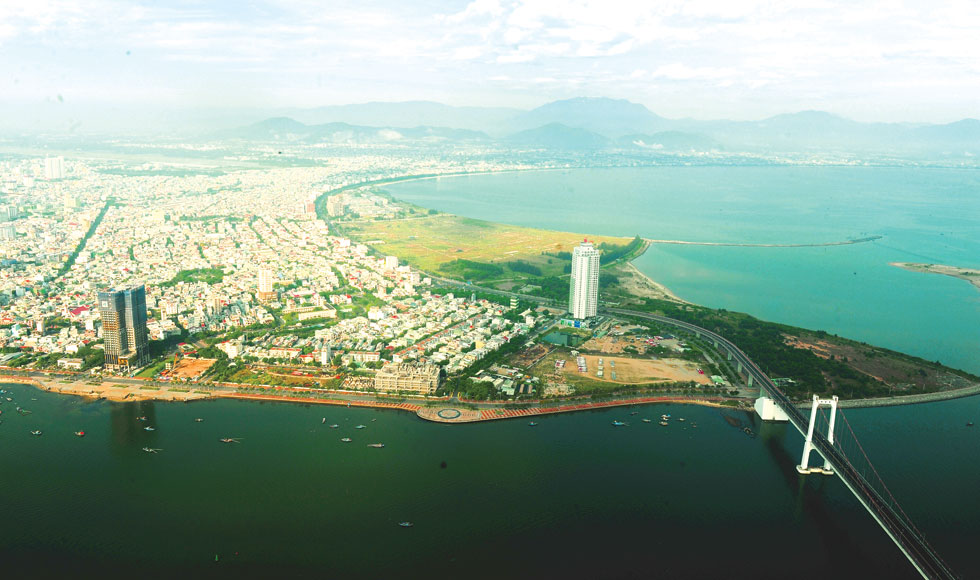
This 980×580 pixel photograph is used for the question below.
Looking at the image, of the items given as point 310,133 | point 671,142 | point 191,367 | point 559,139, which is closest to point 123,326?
point 191,367

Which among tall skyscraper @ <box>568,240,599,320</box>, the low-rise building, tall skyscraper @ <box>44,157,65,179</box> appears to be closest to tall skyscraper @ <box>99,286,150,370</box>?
the low-rise building

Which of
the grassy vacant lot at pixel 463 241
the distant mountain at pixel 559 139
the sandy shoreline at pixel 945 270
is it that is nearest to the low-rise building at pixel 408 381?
the grassy vacant lot at pixel 463 241

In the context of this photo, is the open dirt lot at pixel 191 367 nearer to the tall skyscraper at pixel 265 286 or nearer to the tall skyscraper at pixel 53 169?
the tall skyscraper at pixel 265 286

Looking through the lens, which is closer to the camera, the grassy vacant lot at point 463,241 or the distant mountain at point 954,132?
the grassy vacant lot at point 463,241

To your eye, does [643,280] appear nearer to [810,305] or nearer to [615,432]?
[810,305]

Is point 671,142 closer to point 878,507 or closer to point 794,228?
point 794,228

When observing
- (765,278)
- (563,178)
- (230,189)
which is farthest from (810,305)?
(563,178)

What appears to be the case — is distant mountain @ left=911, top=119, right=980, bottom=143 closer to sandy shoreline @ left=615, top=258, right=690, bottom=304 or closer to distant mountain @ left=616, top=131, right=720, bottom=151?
distant mountain @ left=616, top=131, right=720, bottom=151
